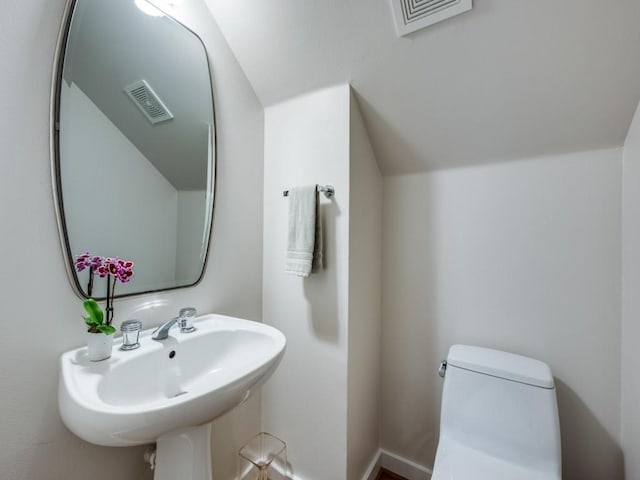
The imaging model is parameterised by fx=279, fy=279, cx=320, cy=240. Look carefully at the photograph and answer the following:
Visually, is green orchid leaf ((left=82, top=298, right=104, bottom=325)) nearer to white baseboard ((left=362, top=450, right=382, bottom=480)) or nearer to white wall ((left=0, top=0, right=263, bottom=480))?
white wall ((left=0, top=0, right=263, bottom=480))

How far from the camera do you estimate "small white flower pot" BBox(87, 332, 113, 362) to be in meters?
0.78

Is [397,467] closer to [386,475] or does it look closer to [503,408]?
[386,475]

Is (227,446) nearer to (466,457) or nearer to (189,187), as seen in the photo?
(466,457)

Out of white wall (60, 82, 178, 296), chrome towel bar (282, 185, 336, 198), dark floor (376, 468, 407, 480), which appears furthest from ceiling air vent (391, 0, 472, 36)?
dark floor (376, 468, 407, 480)

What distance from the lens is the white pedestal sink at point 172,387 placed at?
0.58 metres

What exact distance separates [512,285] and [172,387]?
1407 mm

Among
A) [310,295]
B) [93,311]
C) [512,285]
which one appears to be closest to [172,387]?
[93,311]

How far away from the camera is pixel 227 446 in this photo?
1270 millimetres

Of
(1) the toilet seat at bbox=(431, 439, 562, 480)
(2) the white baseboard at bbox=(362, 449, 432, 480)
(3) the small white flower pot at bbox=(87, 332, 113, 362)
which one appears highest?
(3) the small white flower pot at bbox=(87, 332, 113, 362)

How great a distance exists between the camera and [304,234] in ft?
3.98

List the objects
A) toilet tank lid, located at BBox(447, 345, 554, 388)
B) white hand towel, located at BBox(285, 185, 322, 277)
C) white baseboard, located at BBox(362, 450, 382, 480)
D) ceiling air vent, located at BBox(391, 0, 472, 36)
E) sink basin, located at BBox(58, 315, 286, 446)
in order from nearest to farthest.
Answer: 1. sink basin, located at BBox(58, 315, 286, 446)
2. ceiling air vent, located at BBox(391, 0, 472, 36)
3. toilet tank lid, located at BBox(447, 345, 554, 388)
4. white hand towel, located at BBox(285, 185, 322, 277)
5. white baseboard, located at BBox(362, 450, 382, 480)

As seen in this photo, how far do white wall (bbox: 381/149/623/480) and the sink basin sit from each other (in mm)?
855

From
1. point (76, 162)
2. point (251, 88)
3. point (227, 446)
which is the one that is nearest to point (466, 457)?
point (227, 446)

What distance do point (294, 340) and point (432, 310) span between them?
0.71 metres
